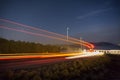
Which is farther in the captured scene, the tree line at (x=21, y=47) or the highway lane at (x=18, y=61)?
the tree line at (x=21, y=47)

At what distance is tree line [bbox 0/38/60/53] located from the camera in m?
49.8

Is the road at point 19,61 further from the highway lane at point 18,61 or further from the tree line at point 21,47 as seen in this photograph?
the tree line at point 21,47

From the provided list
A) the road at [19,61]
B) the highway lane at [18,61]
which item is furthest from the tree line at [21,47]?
the highway lane at [18,61]

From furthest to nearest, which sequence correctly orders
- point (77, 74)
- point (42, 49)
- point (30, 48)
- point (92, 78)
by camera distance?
point (42, 49) < point (30, 48) < point (77, 74) < point (92, 78)

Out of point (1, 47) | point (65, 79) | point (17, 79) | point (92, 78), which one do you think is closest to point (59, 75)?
point (65, 79)

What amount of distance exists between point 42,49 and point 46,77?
4628 cm

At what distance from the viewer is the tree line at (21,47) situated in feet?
163

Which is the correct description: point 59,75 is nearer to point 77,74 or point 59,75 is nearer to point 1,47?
point 77,74

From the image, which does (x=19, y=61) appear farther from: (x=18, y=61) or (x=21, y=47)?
(x=21, y=47)

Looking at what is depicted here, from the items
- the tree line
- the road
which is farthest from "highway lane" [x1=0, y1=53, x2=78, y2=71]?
the tree line

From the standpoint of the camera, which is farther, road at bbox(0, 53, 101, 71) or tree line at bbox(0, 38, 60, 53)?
tree line at bbox(0, 38, 60, 53)

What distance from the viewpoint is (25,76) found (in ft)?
52.7

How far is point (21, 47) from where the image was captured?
181 feet

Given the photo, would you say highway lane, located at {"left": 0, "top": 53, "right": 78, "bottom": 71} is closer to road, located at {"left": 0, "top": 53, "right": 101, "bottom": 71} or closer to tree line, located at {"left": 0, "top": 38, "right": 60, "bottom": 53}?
road, located at {"left": 0, "top": 53, "right": 101, "bottom": 71}
